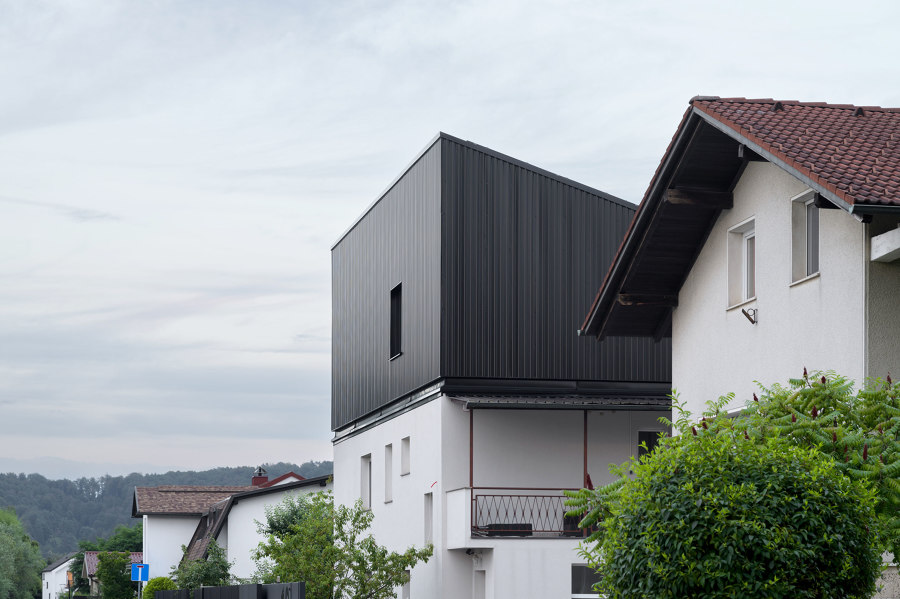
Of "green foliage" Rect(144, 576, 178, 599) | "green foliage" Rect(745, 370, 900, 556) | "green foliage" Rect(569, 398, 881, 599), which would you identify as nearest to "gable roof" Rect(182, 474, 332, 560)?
"green foliage" Rect(144, 576, 178, 599)

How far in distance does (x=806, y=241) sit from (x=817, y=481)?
7.79 m

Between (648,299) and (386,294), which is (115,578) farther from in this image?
(648,299)

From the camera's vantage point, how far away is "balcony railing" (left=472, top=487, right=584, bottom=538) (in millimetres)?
25625

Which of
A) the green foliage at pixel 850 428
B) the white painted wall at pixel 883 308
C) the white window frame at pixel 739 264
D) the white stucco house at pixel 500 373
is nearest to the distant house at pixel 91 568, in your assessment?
the white stucco house at pixel 500 373

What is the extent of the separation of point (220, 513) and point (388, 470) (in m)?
28.2

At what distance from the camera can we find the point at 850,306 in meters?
15.5

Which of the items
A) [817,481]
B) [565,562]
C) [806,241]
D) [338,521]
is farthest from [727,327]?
[338,521]

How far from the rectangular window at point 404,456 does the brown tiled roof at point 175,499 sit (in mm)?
43349

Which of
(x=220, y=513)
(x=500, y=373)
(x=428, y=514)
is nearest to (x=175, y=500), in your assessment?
(x=220, y=513)

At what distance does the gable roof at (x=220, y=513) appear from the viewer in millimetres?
52688

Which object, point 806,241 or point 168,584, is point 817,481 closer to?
point 806,241

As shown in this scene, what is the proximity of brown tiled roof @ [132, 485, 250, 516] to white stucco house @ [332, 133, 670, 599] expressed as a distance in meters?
45.5

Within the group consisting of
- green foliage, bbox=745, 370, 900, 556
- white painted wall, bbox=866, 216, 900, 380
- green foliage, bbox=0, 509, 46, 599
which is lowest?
green foliage, bbox=0, 509, 46, 599

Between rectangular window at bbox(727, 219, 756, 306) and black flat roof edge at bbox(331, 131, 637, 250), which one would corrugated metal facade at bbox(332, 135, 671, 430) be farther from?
rectangular window at bbox(727, 219, 756, 306)
